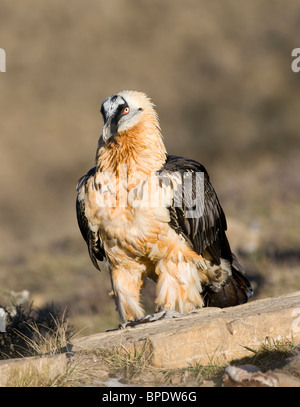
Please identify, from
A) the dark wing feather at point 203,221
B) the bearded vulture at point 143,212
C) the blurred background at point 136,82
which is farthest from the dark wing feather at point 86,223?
the blurred background at point 136,82

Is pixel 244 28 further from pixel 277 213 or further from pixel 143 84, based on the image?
pixel 277 213

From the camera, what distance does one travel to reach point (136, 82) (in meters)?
55.7

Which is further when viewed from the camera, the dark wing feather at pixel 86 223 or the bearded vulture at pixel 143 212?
the dark wing feather at pixel 86 223

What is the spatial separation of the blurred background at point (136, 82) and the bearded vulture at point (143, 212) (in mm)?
29728

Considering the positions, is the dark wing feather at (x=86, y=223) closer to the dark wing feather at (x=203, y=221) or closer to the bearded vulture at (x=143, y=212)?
the bearded vulture at (x=143, y=212)

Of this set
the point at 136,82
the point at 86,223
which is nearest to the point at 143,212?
the point at 86,223

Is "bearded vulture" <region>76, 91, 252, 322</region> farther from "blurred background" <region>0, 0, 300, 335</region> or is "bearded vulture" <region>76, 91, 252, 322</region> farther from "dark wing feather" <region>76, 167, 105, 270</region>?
"blurred background" <region>0, 0, 300, 335</region>

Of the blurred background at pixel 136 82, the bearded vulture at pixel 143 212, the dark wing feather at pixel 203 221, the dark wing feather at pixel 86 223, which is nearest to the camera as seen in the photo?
the bearded vulture at pixel 143 212

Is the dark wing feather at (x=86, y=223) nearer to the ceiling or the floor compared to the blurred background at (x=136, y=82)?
nearer to the floor

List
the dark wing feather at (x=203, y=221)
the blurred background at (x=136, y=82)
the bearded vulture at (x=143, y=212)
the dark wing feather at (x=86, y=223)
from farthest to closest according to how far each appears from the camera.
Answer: the blurred background at (x=136, y=82) → the dark wing feather at (x=86, y=223) → the dark wing feather at (x=203, y=221) → the bearded vulture at (x=143, y=212)

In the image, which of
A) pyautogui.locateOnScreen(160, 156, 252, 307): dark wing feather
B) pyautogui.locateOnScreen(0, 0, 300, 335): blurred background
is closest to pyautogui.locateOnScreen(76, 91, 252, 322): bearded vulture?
pyautogui.locateOnScreen(160, 156, 252, 307): dark wing feather

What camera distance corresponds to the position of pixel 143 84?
183 feet

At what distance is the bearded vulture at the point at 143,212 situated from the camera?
615 cm

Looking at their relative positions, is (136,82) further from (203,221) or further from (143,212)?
(143,212)
